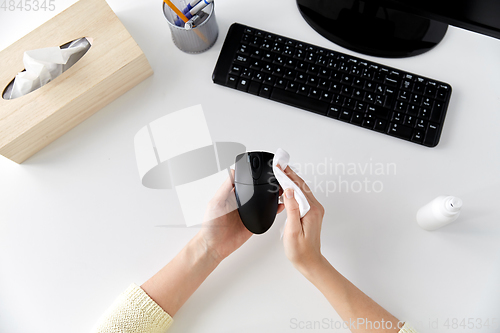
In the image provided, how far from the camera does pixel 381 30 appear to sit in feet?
2.18

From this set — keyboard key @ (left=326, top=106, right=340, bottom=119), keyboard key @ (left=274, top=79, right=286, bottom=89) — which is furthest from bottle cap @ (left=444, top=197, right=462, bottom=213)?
keyboard key @ (left=274, top=79, right=286, bottom=89)

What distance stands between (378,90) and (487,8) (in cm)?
20

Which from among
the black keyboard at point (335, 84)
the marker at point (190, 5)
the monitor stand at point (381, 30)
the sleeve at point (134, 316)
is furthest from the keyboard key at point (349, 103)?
the sleeve at point (134, 316)

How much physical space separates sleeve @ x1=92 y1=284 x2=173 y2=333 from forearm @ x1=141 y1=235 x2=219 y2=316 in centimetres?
1

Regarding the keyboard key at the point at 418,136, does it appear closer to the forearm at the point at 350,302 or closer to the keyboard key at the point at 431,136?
the keyboard key at the point at 431,136

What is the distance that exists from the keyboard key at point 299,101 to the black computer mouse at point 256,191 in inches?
5.1

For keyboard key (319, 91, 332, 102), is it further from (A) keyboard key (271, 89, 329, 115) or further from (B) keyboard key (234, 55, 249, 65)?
(B) keyboard key (234, 55, 249, 65)

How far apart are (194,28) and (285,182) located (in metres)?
0.32

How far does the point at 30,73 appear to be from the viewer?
23.5 inches

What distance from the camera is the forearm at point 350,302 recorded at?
0.54 meters

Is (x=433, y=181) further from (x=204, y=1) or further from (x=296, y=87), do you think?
(x=204, y=1)

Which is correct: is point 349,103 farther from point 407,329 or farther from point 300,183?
point 407,329

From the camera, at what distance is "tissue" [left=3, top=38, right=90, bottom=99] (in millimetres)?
590

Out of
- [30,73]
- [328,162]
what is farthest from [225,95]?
[30,73]
